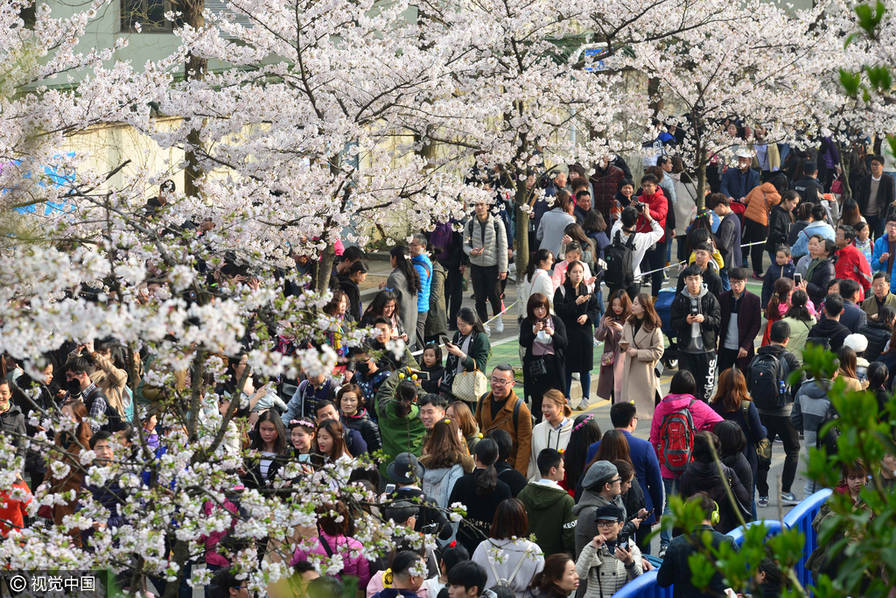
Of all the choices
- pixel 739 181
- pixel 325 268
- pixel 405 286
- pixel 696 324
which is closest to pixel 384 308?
pixel 325 268

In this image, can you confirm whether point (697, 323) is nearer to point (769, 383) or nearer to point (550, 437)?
point (769, 383)

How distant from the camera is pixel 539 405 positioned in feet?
44.0

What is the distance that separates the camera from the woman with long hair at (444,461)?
30.3ft

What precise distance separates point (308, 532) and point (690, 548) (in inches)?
96.7

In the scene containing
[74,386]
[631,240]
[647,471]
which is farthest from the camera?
[631,240]

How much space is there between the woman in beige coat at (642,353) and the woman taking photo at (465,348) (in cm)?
149

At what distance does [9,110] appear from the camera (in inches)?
484

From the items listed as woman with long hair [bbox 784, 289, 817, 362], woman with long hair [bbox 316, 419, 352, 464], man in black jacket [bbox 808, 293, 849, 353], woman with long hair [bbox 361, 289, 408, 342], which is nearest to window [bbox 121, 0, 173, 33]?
woman with long hair [bbox 361, 289, 408, 342]

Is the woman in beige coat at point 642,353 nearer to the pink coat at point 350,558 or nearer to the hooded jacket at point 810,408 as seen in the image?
the hooded jacket at point 810,408

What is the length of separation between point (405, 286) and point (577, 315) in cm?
216

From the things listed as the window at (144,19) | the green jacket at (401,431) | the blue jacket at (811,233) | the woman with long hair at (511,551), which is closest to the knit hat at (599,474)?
the woman with long hair at (511,551)

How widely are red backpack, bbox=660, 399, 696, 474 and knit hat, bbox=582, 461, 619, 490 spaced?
1706 mm

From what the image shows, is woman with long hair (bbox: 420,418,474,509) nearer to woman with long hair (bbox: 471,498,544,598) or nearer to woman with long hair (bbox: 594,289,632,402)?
woman with long hair (bbox: 471,498,544,598)

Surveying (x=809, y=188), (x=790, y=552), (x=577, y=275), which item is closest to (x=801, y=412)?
(x=577, y=275)
